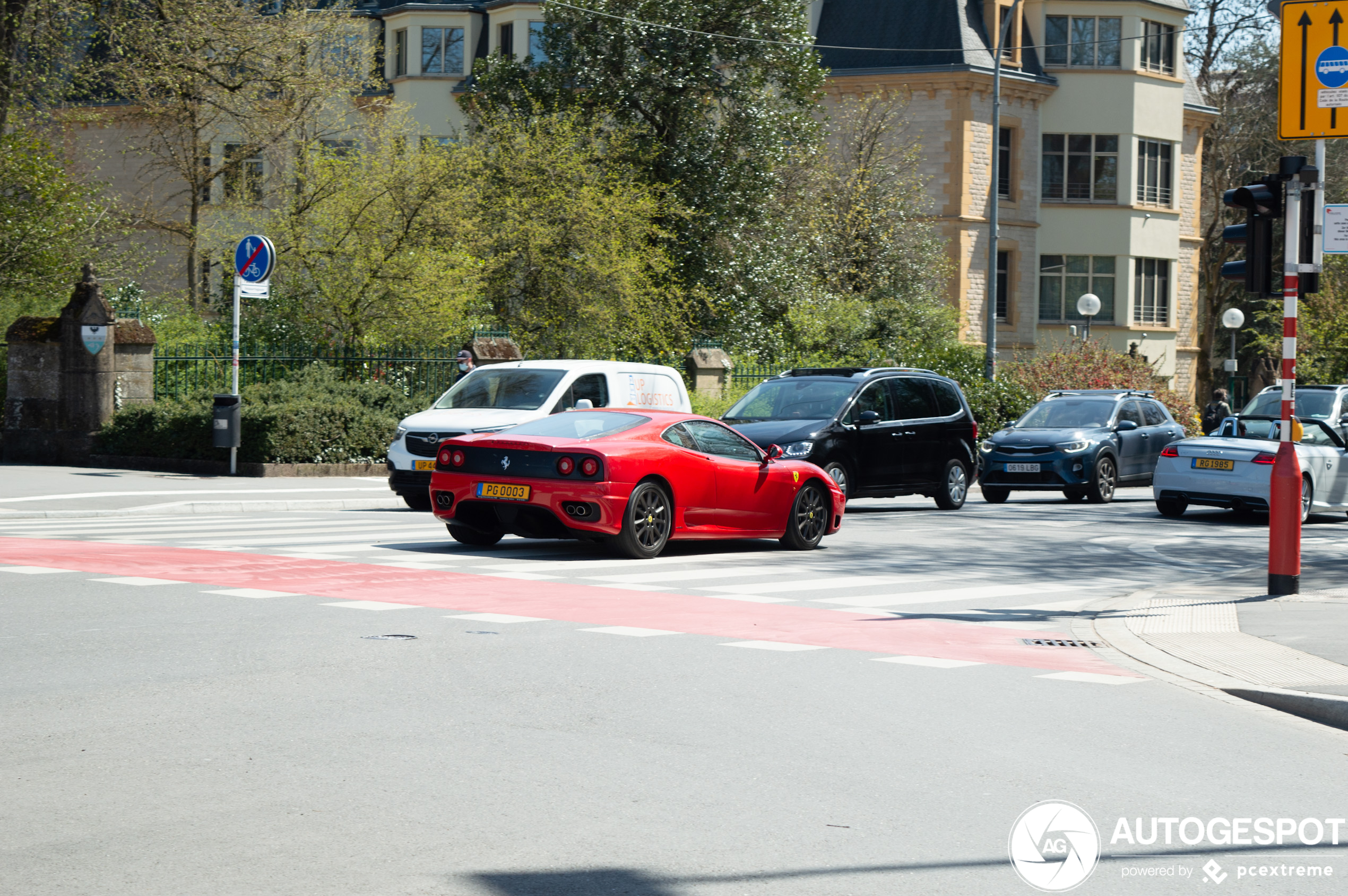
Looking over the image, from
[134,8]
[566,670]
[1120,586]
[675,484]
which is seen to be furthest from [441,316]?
[566,670]

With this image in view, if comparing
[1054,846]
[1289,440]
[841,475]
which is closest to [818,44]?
[841,475]

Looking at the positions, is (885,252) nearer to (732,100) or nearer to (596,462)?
(732,100)

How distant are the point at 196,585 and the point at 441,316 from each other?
55.5 feet

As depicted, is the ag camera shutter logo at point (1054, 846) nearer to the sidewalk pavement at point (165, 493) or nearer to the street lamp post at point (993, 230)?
the sidewalk pavement at point (165, 493)

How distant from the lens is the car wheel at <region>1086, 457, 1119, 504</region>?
24.6m

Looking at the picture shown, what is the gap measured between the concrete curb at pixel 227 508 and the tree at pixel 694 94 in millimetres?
14965

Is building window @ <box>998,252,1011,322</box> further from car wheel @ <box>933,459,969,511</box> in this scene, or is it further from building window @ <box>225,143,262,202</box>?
car wheel @ <box>933,459,969,511</box>

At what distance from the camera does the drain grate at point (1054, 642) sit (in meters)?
9.91

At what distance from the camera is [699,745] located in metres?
6.63

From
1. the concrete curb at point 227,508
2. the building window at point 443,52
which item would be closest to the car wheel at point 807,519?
the concrete curb at point 227,508

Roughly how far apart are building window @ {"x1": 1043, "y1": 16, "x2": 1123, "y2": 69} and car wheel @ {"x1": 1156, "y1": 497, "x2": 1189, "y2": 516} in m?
30.7

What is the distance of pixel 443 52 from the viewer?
1983 inches

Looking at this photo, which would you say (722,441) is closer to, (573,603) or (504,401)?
(573,603)

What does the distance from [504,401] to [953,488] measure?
6.75 metres
